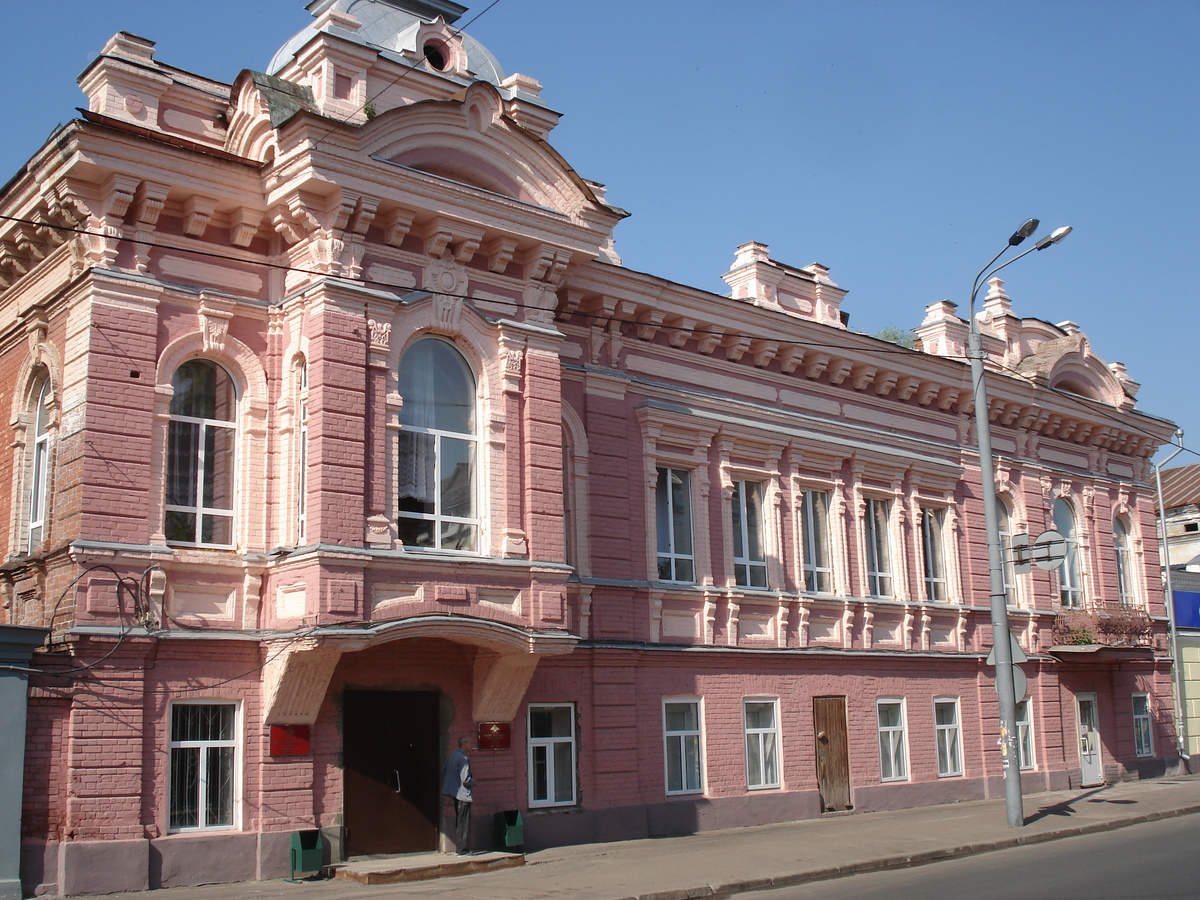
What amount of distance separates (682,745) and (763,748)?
1.77 metres

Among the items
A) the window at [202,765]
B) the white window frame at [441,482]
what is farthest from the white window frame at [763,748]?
the window at [202,765]

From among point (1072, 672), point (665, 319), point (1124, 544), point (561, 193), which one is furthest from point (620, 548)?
point (1124, 544)

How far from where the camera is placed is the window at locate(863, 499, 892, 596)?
22281mm

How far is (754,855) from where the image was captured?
15266mm

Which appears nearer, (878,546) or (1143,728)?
(878,546)

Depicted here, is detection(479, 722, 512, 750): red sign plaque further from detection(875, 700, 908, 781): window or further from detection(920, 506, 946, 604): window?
detection(920, 506, 946, 604): window

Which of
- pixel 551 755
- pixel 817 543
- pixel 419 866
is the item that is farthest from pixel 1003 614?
pixel 419 866

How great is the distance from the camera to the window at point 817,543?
69.3 ft

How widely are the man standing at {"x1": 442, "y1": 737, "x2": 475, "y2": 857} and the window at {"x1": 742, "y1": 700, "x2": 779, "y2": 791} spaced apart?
19.0 feet

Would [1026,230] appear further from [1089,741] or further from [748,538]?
[1089,741]

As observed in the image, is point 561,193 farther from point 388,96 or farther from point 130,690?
point 130,690

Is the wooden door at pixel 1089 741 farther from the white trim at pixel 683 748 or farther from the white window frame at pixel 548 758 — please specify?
the white window frame at pixel 548 758

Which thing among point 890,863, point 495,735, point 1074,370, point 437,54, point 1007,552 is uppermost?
point 437,54

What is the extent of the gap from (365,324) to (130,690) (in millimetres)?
4900
